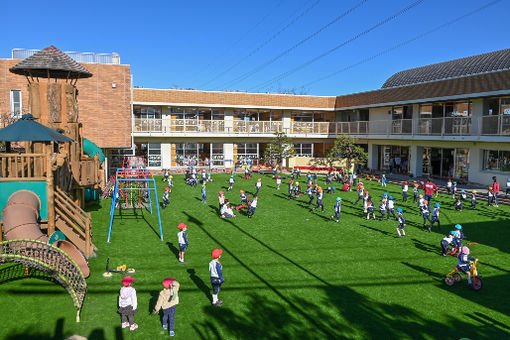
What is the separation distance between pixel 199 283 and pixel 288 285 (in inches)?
107

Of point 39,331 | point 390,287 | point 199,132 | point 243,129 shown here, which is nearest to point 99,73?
point 199,132

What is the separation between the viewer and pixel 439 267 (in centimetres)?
1353

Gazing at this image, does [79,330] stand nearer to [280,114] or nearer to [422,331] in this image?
[422,331]

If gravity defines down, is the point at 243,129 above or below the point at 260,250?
above

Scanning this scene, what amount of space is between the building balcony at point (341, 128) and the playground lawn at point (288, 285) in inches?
378

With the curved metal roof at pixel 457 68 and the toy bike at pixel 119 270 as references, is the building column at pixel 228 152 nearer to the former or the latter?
the curved metal roof at pixel 457 68

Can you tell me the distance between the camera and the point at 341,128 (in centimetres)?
4075

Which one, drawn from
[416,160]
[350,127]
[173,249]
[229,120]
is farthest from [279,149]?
[173,249]

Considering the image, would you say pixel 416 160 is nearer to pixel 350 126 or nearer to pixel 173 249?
pixel 350 126

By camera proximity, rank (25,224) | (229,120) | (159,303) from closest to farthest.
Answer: (159,303), (25,224), (229,120)

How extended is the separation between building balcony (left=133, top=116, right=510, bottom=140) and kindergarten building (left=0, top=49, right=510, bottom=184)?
3.4 inches

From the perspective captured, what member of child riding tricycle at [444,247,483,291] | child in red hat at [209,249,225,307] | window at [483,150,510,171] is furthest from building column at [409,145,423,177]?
child in red hat at [209,249,225,307]

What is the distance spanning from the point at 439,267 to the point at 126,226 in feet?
43.6

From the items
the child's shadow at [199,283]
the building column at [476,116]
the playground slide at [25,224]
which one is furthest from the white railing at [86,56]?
the building column at [476,116]
